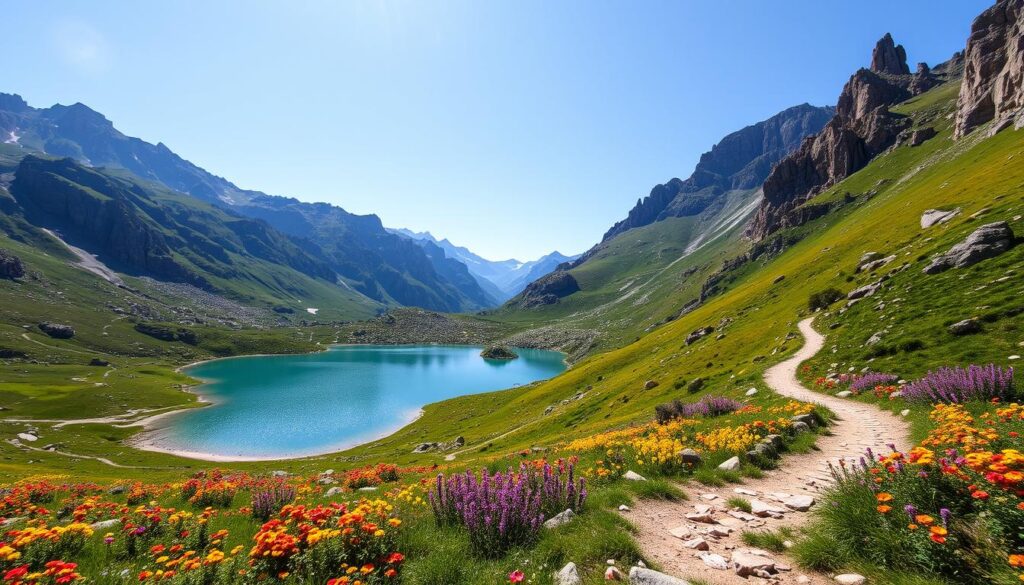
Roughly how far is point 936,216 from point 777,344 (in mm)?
37806

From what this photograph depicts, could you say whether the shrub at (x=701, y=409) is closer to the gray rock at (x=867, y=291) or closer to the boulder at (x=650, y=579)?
the boulder at (x=650, y=579)

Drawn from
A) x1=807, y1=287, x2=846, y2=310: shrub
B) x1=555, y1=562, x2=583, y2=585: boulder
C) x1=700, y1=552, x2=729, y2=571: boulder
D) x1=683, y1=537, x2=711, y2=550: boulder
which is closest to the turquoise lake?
x1=807, y1=287, x2=846, y2=310: shrub

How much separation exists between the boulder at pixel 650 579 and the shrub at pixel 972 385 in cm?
1512

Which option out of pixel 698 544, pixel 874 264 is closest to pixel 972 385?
pixel 698 544

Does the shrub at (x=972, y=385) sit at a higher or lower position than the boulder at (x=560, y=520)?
higher

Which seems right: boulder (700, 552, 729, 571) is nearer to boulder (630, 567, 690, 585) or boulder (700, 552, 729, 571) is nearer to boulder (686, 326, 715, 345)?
boulder (630, 567, 690, 585)

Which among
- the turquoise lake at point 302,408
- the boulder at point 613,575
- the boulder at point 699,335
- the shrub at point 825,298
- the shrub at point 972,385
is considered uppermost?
the shrub at point 825,298

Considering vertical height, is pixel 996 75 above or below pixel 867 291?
above

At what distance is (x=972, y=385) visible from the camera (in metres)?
15.0

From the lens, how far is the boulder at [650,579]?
225 inches

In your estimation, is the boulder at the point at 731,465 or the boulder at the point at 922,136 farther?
the boulder at the point at 922,136

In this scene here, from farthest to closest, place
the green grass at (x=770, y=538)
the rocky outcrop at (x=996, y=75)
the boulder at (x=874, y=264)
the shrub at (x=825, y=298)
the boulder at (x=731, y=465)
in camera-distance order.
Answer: the rocky outcrop at (x=996, y=75)
the shrub at (x=825, y=298)
the boulder at (x=874, y=264)
the boulder at (x=731, y=465)
the green grass at (x=770, y=538)

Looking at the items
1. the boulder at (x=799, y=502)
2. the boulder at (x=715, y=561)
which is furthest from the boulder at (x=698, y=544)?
the boulder at (x=799, y=502)

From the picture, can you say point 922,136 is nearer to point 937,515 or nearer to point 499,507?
point 937,515
